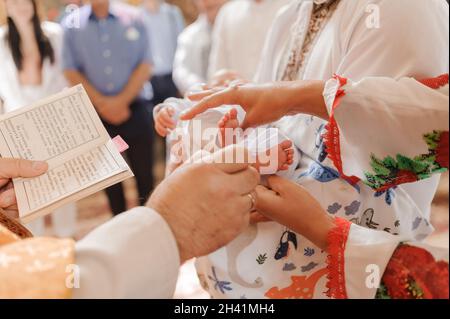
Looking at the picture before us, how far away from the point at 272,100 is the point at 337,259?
0.37 metres

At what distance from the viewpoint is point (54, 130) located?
1.22 m

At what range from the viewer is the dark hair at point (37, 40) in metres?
2.77

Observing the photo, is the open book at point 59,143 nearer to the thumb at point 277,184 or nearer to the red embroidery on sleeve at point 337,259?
the thumb at point 277,184

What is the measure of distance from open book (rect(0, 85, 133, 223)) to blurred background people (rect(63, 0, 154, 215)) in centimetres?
175

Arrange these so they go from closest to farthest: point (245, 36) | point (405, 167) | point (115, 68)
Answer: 1. point (405, 167)
2. point (245, 36)
3. point (115, 68)

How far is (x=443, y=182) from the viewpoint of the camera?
1.55m

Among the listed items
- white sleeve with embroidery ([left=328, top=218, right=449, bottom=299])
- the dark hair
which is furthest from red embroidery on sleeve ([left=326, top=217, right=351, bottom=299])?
the dark hair

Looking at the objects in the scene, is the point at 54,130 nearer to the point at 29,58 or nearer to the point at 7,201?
the point at 7,201

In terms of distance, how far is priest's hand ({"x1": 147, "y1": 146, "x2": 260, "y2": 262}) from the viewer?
3.02 feet

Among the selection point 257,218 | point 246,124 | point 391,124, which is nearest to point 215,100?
point 246,124

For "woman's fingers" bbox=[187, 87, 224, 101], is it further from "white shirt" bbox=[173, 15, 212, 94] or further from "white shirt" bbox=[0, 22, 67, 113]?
"white shirt" bbox=[173, 15, 212, 94]

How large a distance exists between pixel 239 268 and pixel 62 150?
525 millimetres
